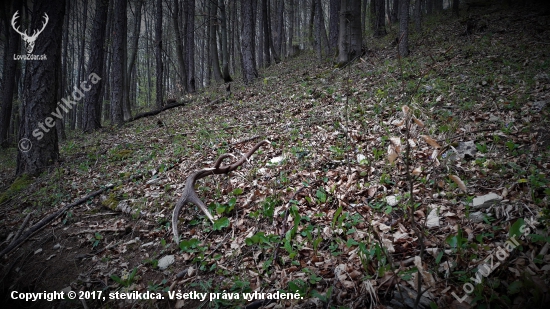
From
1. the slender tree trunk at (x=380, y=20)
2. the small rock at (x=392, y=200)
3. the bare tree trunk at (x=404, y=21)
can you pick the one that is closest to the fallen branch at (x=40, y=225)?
the small rock at (x=392, y=200)

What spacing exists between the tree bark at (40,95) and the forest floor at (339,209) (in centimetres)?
58

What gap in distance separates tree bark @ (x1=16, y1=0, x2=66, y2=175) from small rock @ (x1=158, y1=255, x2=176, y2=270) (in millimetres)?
5590

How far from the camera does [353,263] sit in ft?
7.43

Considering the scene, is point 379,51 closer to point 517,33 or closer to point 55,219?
point 517,33

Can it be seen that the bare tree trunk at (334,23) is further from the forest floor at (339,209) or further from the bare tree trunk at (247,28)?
the forest floor at (339,209)

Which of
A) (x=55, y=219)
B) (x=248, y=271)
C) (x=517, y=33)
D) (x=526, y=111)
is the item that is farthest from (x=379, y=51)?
(x=55, y=219)

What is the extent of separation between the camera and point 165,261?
116 inches

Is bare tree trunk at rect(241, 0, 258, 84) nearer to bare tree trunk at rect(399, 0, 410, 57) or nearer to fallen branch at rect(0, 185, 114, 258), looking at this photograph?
bare tree trunk at rect(399, 0, 410, 57)

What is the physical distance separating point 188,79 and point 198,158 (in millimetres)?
12890

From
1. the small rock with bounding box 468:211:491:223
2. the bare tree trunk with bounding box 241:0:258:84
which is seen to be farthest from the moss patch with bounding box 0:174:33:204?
the bare tree trunk with bounding box 241:0:258:84

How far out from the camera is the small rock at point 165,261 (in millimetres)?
2918

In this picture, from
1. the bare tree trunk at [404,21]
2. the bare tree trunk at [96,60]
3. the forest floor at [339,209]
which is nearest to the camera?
the forest floor at [339,209]

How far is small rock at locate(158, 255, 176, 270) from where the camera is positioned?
292cm

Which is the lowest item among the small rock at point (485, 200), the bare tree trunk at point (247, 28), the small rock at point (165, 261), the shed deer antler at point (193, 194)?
the small rock at point (165, 261)
